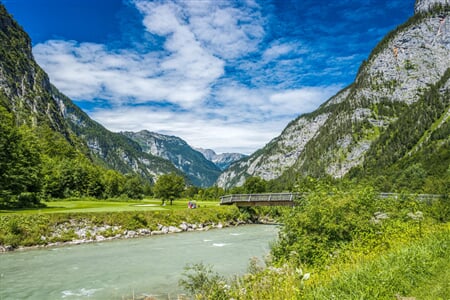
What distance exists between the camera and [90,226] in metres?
34.2

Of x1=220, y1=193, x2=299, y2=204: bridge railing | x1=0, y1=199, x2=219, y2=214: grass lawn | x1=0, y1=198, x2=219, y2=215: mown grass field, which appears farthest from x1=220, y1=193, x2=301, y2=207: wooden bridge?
x1=0, y1=199, x2=219, y2=214: grass lawn

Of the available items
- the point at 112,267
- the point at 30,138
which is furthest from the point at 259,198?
the point at 30,138

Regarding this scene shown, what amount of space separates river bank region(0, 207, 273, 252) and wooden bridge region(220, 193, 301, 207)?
33.0 ft

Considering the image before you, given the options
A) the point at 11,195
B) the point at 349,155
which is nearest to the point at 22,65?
the point at 11,195

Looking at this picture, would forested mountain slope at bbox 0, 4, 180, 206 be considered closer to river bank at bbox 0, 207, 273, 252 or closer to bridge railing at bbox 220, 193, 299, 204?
river bank at bbox 0, 207, 273, 252

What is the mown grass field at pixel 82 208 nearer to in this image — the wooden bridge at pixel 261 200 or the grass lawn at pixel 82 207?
the grass lawn at pixel 82 207

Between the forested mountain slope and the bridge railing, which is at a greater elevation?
the forested mountain slope

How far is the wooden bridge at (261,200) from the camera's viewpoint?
5359 centimetres

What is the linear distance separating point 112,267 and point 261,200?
131 ft

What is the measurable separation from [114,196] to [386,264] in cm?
9456

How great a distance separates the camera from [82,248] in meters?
28.2

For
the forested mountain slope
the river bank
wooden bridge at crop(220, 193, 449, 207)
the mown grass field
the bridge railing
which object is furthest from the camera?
the bridge railing

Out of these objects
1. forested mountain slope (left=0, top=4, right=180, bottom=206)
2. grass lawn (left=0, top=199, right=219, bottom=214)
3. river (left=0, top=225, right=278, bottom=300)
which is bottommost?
river (left=0, top=225, right=278, bottom=300)

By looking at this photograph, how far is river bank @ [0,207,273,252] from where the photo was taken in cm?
2752
